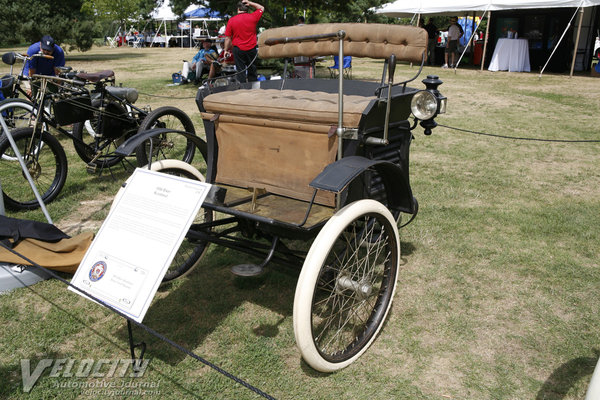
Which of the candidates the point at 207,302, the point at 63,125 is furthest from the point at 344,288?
the point at 63,125

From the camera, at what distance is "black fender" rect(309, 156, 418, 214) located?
2.29 m

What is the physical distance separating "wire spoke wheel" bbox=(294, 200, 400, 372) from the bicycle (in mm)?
2319

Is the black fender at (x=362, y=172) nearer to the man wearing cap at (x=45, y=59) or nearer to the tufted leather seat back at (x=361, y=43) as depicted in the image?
the tufted leather seat back at (x=361, y=43)

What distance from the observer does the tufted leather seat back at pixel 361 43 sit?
2.91 metres

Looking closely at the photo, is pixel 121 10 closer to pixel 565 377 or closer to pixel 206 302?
pixel 206 302

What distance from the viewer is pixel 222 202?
110 inches

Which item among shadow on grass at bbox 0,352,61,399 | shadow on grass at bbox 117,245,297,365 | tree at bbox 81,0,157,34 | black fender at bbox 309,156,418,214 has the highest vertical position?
tree at bbox 81,0,157,34

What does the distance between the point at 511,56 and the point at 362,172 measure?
17449 mm

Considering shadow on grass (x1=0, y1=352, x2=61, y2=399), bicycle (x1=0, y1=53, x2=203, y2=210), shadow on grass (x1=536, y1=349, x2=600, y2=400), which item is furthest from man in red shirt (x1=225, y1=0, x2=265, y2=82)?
shadow on grass (x1=536, y1=349, x2=600, y2=400)

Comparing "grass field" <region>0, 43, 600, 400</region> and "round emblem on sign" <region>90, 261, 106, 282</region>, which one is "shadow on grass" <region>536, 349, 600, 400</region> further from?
"round emblem on sign" <region>90, 261, 106, 282</region>

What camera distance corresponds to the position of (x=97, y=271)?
7.64ft

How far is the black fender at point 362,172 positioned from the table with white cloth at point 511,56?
1679 centimetres

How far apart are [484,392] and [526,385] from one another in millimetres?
232

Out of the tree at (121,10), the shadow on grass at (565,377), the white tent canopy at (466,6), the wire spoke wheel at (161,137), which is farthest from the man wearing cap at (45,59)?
the tree at (121,10)
